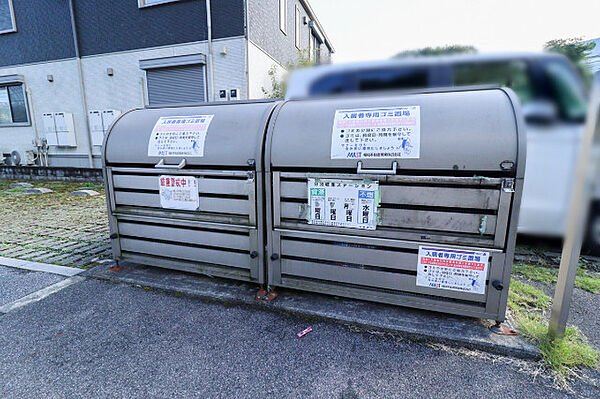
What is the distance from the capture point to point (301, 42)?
13.4m

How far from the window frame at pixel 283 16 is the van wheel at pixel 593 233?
10246mm

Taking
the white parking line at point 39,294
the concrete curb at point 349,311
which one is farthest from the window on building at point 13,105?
the concrete curb at point 349,311

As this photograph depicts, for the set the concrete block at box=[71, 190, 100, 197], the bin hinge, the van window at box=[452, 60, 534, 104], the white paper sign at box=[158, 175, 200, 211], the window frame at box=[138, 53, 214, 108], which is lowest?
the concrete block at box=[71, 190, 100, 197]

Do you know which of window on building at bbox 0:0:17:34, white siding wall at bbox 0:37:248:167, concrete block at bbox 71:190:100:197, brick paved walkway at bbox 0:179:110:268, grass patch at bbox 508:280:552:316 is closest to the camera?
grass patch at bbox 508:280:552:316

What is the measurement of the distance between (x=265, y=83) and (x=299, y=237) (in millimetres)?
8187

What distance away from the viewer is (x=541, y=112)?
303 centimetres

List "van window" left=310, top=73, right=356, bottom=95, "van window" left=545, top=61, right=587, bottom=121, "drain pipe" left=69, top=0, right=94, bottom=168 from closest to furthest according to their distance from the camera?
"van window" left=545, top=61, right=587, bottom=121 → "van window" left=310, top=73, right=356, bottom=95 → "drain pipe" left=69, top=0, right=94, bottom=168

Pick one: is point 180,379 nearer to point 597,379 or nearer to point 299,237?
point 299,237

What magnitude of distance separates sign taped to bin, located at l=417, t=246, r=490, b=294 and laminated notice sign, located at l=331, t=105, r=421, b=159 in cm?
73

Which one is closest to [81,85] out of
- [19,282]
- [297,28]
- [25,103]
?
[25,103]

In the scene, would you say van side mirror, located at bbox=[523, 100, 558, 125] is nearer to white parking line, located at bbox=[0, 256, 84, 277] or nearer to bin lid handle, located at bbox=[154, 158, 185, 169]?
bin lid handle, located at bbox=[154, 158, 185, 169]

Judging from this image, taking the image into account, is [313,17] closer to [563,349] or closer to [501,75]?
[501,75]

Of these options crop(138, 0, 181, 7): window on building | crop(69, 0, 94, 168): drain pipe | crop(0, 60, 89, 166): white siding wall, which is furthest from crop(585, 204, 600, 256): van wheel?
crop(0, 60, 89, 166): white siding wall

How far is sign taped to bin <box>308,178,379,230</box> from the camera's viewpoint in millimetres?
2230
